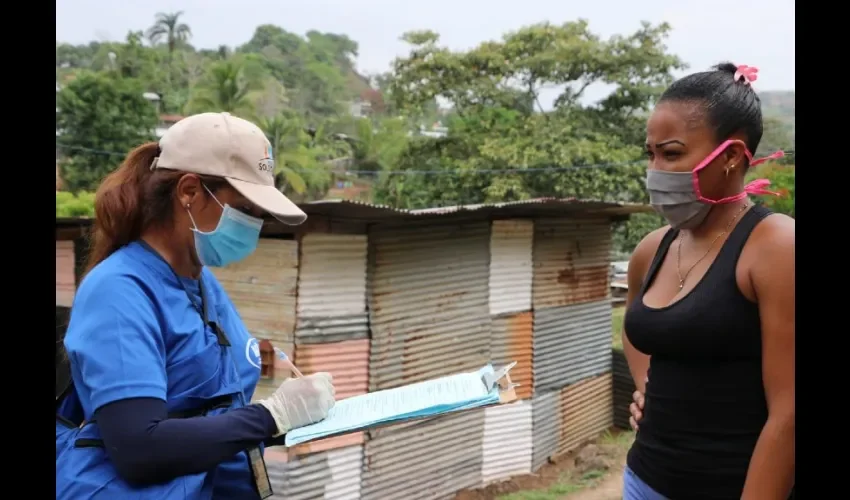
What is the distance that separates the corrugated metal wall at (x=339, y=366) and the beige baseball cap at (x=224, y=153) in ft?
13.6

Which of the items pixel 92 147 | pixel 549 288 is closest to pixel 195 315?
pixel 549 288

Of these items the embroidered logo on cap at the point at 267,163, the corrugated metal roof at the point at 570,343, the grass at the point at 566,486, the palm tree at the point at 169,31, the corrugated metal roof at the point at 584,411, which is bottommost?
the grass at the point at 566,486

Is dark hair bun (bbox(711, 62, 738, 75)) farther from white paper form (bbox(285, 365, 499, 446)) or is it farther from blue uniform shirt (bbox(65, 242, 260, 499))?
blue uniform shirt (bbox(65, 242, 260, 499))

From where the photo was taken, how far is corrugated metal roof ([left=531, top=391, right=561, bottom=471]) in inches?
337

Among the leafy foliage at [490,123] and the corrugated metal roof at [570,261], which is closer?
the corrugated metal roof at [570,261]

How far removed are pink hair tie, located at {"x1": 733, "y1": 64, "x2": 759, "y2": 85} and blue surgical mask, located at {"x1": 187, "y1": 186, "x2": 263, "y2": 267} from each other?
1431 millimetres

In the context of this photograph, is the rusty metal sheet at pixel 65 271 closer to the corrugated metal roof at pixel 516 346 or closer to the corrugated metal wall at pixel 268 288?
the corrugated metal wall at pixel 268 288

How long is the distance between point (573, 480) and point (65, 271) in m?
6.12

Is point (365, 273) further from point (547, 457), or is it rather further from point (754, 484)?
point (754, 484)

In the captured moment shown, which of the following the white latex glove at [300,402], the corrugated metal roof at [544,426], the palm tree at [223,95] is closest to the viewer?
the white latex glove at [300,402]

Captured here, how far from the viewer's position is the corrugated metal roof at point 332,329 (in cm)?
600

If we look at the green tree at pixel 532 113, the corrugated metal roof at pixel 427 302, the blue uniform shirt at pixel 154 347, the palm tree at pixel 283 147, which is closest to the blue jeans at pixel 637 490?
the blue uniform shirt at pixel 154 347

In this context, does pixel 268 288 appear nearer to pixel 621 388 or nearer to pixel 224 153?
pixel 224 153

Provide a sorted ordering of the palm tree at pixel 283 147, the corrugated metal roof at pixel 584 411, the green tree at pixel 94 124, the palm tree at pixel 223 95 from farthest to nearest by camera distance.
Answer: the palm tree at pixel 223 95, the green tree at pixel 94 124, the palm tree at pixel 283 147, the corrugated metal roof at pixel 584 411
